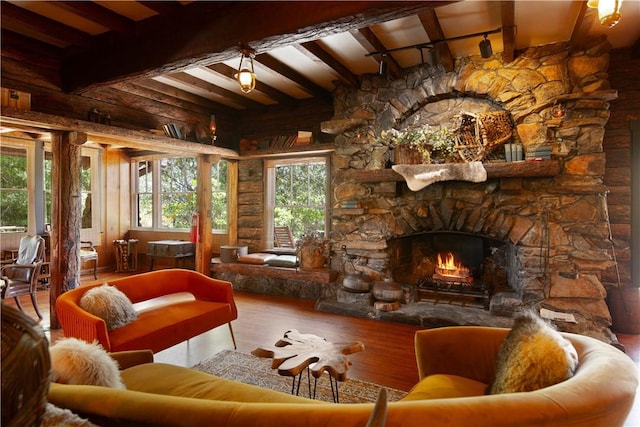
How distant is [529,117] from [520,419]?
145 inches

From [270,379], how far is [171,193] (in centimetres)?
532

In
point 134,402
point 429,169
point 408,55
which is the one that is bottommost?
point 134,402

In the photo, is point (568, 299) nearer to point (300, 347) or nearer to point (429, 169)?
point (429, 169)

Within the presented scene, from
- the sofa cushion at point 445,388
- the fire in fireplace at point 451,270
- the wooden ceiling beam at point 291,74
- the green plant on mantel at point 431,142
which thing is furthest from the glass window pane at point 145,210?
the sofa cushion at point 445,388

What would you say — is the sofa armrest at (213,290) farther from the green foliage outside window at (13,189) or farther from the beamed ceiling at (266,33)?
the green foliage outside window at (13,189)

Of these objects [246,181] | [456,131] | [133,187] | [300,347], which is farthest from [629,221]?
[133,187]

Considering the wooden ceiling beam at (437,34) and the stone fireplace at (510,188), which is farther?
the stone fireplace at (510,188)

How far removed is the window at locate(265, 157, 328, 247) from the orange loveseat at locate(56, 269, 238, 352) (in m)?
2.50

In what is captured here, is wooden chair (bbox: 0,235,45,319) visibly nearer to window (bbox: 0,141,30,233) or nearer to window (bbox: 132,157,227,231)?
window (bbox: 0,141,30,233)

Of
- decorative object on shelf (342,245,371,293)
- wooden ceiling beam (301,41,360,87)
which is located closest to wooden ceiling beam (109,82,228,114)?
wooden ceiling beam (301,41,360,87)

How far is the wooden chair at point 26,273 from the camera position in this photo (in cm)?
372

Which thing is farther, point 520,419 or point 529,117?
point 529,117

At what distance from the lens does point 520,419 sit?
916 millimetres

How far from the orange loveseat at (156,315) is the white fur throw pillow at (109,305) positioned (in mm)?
49
